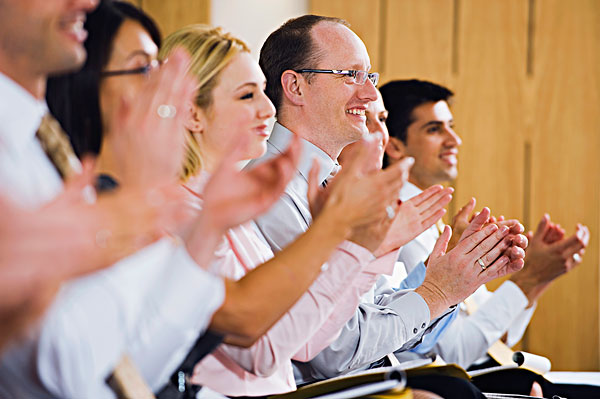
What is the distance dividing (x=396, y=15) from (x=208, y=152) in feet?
10.9

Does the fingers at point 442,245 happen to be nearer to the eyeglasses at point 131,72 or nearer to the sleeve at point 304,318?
the sleeve at point 304,318

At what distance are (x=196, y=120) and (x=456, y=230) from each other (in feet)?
3.61

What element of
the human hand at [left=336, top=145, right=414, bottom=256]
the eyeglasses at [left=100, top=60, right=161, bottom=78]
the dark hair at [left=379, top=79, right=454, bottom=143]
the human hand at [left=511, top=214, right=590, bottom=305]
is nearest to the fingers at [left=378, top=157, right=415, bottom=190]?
the human hand at [left=336, top=145, right=414, bottom=256]

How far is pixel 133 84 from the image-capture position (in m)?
1.55

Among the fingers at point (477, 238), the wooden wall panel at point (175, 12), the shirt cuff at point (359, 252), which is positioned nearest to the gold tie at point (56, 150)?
the shirt cuff at point (359, 252)

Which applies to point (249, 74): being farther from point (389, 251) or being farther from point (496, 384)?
point (496, 384)

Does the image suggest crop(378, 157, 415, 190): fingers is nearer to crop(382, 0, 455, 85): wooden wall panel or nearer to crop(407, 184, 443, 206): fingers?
crop(407, 184, 443, 206): fingers

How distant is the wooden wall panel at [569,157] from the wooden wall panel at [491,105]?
0.44 feet

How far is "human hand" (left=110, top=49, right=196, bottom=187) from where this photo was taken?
3.93 feet

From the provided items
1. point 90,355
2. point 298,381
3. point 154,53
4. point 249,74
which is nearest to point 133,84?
point 154,53

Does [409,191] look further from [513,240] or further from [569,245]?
[513,240]

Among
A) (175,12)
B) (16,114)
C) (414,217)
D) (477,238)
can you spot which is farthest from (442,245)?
(175,12)

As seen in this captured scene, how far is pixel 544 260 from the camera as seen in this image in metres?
3.45

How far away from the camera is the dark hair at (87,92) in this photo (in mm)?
1520
